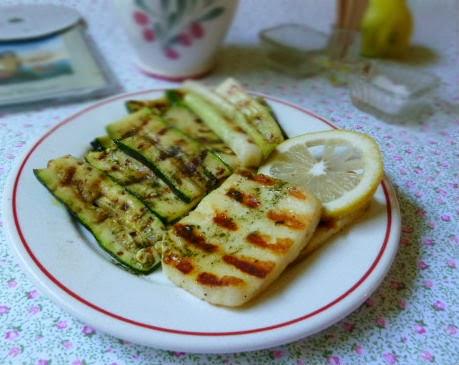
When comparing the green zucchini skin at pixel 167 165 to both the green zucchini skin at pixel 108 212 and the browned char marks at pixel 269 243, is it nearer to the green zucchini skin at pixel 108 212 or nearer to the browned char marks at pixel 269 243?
the green zucchini skin at pixel 108 212

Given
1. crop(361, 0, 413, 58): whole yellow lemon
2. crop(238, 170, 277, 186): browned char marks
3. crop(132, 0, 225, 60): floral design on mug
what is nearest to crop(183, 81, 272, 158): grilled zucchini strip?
crop(238, 170, 277, 186): browned char marks

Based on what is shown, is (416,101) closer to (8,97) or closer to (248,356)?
(248,356)

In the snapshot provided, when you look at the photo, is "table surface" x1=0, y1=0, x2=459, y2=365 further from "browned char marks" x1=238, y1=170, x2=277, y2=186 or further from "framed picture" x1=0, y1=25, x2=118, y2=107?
"browned char marks" x1=238, y1=170, x2=277, y2=186

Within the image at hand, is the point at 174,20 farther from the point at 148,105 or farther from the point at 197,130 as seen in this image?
the point at 197,130

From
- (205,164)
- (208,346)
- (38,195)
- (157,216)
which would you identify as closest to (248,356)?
(208,346)

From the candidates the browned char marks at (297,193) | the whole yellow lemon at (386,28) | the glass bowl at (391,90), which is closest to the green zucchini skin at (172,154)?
the browned char marks at (297,193)

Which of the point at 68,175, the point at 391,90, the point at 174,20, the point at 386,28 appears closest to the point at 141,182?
the point at 68,175
